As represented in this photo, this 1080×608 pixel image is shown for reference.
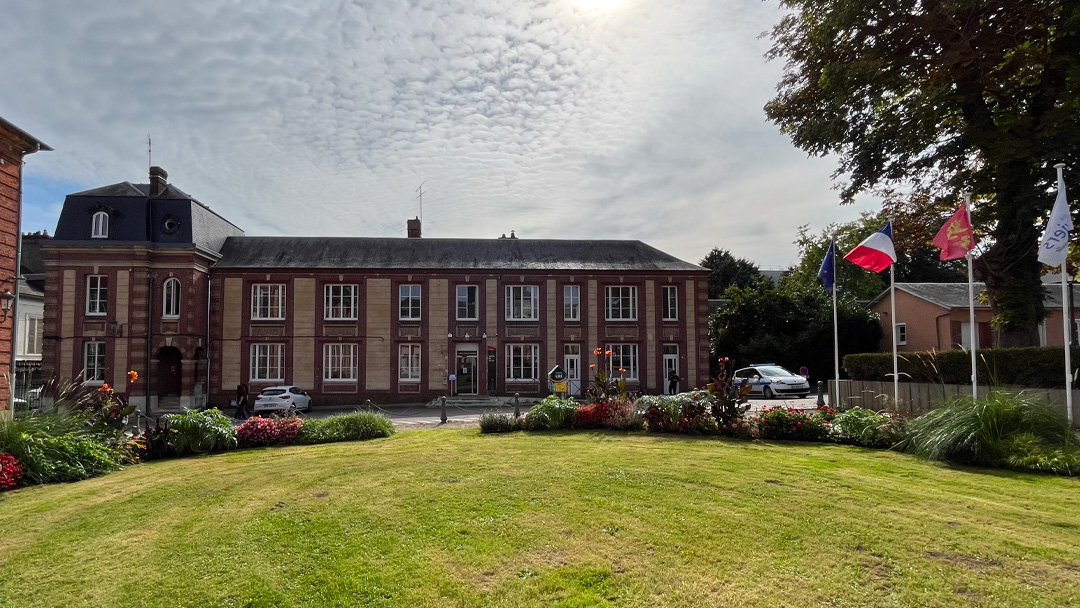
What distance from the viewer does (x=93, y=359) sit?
95.3ft

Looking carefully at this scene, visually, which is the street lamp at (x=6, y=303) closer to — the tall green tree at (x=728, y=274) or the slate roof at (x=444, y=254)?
the slate roof at (x=444, y=254)

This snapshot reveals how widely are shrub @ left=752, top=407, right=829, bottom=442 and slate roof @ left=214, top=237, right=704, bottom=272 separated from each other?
20.0 metres

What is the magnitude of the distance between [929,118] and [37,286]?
150ft

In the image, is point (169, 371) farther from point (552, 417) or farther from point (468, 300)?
point (552, 417)

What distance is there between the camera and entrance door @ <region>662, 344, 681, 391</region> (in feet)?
106

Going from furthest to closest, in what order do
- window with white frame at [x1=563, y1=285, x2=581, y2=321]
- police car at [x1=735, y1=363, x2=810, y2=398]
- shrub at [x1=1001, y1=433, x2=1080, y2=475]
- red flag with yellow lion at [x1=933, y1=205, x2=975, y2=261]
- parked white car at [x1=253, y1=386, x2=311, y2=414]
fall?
window with white frame at [x1=563, y1=285, x2=581, y2=321]
police car at [x1=735, y1=363, x2=810, y2=398]
parked white car at [x1=253, y1=386, x2=311, y2=414]
red flag with yellow lion at [x1=933, y1=205, x2=975, y2=261]
shrub at [x1=1001, y1=433, x2=1080, y2=475]

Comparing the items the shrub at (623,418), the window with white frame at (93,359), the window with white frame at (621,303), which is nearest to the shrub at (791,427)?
the shrub at (623,418)

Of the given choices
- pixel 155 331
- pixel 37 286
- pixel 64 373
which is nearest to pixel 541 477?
pixel 155 331

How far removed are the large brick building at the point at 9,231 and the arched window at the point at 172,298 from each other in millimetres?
15601

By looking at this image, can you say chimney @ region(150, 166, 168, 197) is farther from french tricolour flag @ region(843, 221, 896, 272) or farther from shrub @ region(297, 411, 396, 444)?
→ french tricolour flag @ region(843, 221, 896, 272)

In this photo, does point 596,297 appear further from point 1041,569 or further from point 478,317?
point 1041,569

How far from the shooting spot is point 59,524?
6.95m

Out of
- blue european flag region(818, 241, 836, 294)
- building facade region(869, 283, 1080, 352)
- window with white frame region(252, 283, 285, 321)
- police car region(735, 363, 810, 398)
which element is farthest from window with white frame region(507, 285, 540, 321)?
building facade region(869, 283, 1080, 352)

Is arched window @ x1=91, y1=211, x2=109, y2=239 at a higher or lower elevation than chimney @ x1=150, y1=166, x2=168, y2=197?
lower
